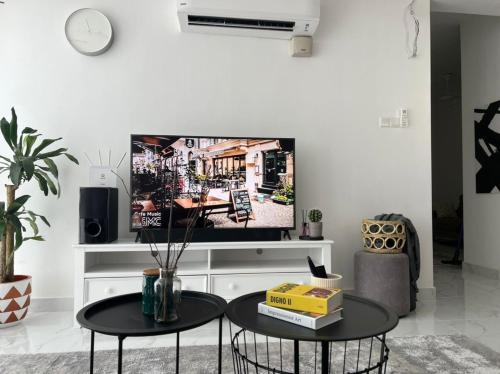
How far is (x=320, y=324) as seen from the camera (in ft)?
4.02

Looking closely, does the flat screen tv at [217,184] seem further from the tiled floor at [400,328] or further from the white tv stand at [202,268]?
the tiled floor at [400,328]

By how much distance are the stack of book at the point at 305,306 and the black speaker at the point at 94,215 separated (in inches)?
64.1

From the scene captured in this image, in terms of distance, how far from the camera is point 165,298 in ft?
4.14

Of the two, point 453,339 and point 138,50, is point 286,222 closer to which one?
→ point 453,339

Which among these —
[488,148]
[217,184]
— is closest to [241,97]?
[217,184]

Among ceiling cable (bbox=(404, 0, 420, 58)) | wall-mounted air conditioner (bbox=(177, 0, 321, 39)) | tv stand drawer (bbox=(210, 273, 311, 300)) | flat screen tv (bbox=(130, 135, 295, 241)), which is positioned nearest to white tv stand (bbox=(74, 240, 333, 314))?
tv stand drawer (bbox=(210, 273, 311, 300))

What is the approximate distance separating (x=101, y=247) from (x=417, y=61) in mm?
3007

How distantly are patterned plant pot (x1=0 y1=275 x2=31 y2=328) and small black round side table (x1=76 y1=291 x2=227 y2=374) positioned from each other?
1362 mm

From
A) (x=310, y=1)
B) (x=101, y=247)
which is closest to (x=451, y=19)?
(x=310, y=1)

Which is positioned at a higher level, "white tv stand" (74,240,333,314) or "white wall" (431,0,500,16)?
"white wall" (431,0,500,16)

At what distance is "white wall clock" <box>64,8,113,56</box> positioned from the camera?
2.94 meters

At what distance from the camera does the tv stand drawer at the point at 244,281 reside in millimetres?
2668

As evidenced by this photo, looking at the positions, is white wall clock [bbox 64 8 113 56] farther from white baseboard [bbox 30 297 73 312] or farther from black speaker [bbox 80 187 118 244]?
white baseboard [bbox 30 297 73 312]

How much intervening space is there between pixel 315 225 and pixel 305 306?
64.1 inches
